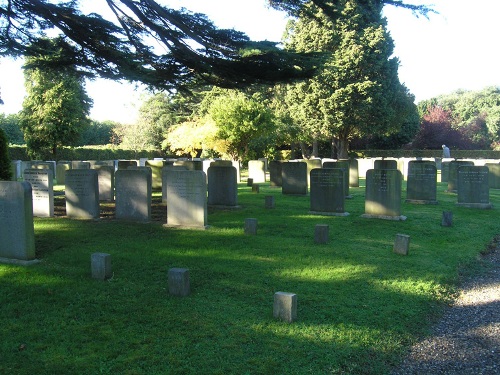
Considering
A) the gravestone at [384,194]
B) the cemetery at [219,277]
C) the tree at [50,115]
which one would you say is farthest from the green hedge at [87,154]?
the gravestone at [384,194]

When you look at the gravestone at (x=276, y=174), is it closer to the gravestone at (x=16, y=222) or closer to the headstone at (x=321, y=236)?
the headstone at (x=321, y=236)

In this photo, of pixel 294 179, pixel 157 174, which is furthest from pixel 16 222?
pixel 294 179

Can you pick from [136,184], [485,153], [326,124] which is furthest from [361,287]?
[485,153]

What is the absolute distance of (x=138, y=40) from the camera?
10.9 meters

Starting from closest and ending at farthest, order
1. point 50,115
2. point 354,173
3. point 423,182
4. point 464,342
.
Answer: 1. point 464,342
2. point 423,182
3. point 354,173
4. point 50,115

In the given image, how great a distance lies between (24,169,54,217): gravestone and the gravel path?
9.92 meters

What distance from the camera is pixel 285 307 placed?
5.14 m

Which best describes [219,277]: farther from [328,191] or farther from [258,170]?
[258,170]

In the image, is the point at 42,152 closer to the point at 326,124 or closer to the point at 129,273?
the point at 326,124

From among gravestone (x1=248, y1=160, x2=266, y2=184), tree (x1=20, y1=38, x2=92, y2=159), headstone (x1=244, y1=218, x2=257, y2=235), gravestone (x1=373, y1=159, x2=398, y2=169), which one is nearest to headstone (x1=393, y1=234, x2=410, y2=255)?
headstone (x1=244, y1=218, x2=257, y2=235)

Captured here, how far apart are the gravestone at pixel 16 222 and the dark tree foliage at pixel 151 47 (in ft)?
13.2

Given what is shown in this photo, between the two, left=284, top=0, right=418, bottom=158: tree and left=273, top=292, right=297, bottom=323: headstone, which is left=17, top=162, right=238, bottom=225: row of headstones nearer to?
left=273, top=292, right=297, bottom=323: headstone

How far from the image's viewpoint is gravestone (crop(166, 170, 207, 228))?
10.2 meters

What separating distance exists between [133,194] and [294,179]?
24.1 feet
